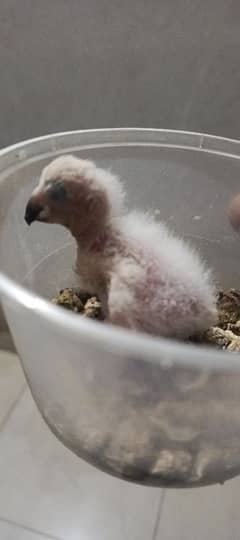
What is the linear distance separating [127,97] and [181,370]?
1.37 feet

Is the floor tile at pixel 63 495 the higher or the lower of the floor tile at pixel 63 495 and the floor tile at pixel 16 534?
the higher

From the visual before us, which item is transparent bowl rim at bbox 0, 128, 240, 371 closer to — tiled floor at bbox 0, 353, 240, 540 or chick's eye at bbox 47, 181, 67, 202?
chick's eye at bbox 47, 181, 67, 202

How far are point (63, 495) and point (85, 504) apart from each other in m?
0.03

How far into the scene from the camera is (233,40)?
0.62 metres

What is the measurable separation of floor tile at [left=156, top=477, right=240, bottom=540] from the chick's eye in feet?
1.35

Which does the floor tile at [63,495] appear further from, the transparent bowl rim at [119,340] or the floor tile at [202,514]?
the transparent bowl rim at [119,340]

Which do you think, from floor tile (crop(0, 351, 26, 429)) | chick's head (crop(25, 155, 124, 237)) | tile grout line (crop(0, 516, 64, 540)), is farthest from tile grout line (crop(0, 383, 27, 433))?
chick's head (crop(25, 155, 124, 237))

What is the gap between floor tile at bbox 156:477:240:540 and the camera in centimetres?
67

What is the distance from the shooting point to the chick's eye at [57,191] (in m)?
0.47

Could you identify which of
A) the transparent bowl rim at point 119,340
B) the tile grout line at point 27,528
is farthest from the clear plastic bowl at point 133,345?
the tile grout line at point 27,528

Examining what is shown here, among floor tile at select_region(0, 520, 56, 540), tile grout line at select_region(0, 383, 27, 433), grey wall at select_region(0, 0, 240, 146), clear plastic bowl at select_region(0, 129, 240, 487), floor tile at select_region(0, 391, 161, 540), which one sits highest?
grey wall at select_region(0, 0, 240, 146)

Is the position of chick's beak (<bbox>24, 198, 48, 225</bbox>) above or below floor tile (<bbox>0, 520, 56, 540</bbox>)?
above

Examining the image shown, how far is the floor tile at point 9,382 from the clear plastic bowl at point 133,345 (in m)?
0.28

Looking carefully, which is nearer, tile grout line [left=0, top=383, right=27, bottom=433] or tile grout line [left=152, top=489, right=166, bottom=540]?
tile grout line [left=152, top=489, right=166, bottom=540]
